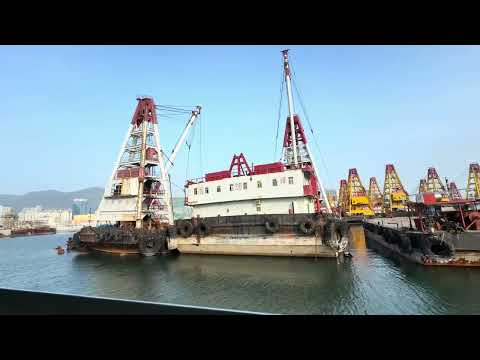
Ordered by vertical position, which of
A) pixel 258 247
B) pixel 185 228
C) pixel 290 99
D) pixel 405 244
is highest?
pixel 290 99

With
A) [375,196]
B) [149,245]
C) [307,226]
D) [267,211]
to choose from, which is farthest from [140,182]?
[375,196]

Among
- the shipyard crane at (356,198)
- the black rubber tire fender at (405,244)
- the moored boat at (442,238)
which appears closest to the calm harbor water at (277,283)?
the moored boat at (442,238)

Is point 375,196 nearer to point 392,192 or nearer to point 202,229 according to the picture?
point 392,192

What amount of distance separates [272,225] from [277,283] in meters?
7.83

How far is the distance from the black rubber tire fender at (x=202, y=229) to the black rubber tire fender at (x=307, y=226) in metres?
9.96

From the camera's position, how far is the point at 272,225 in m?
24.4

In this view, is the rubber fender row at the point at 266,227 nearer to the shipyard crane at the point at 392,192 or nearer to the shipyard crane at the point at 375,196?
the shipyard crane at the point at 392,192

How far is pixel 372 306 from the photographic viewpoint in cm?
1304

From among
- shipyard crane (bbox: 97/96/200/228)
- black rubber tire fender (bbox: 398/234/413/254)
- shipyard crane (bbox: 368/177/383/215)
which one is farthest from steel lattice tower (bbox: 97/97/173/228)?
shipyard crane (bbox: 368/177/383/215)

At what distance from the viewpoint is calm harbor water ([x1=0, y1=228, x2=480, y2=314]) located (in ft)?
43.7

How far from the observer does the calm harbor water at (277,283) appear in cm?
1331
